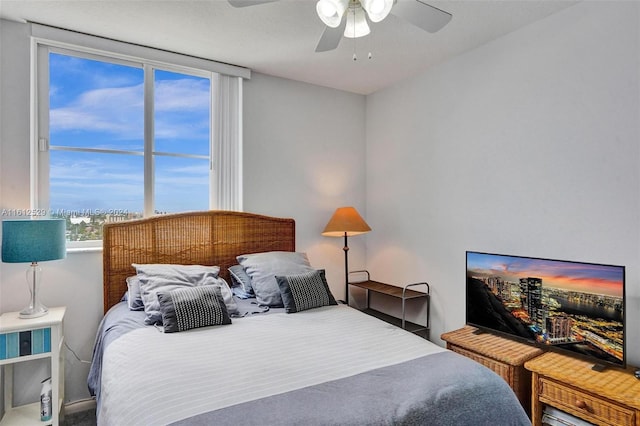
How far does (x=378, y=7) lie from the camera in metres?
1.62

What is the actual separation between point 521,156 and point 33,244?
3.21 m

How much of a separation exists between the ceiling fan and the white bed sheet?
1.62 m

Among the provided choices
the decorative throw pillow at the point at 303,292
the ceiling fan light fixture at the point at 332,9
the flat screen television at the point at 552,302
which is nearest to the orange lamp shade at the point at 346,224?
the decorative throw pillow at the point at 303,292

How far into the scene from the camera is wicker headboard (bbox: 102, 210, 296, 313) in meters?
2.65

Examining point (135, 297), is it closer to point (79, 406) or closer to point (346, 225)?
point (79, 406)

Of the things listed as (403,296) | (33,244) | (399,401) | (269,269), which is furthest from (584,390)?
(33,244)

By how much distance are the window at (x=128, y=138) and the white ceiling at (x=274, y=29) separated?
0.88 feet

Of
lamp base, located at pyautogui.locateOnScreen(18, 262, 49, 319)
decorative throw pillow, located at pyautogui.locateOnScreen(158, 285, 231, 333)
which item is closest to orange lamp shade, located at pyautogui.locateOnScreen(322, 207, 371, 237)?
decorative throw pillow, located at pyautogui.locateOnScreen(158, 285, 231, 333)

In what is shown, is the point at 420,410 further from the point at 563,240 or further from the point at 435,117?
the point at 435,117

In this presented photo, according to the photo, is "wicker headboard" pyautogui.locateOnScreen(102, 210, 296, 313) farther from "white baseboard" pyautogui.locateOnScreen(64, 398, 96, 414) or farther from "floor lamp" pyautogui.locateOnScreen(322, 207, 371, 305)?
"white baseboard" pyautogui.locateOnScreen(64, 398, 96, 414)

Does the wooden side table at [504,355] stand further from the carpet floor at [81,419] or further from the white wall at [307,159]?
the carpet floor at [81,419]

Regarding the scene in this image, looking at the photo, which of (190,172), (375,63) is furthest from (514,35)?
(190,172)

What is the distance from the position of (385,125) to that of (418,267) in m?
1.50

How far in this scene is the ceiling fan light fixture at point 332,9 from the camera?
1.62 metres
